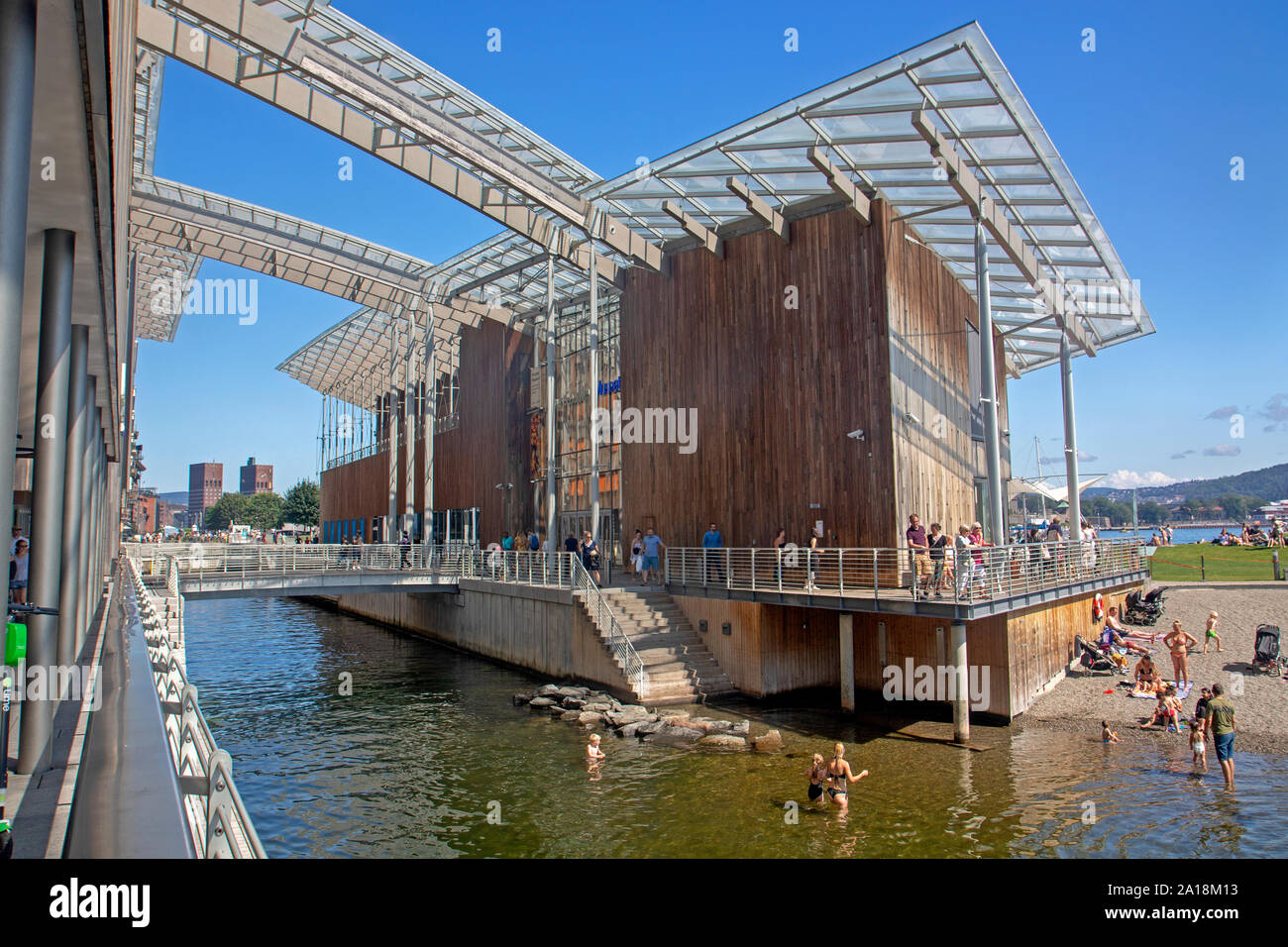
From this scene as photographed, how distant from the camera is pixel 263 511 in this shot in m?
152

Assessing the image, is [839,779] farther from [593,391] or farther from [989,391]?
[593,391]

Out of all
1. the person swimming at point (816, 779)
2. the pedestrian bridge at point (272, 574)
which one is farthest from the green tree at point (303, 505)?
the person swimming at point (816, 779)

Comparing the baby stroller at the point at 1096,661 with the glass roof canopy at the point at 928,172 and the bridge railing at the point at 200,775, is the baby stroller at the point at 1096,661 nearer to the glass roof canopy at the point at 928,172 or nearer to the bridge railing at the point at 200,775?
the glass roof canopy at the point at 928,172

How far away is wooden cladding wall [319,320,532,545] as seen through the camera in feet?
117

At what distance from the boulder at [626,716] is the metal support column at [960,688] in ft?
20.5

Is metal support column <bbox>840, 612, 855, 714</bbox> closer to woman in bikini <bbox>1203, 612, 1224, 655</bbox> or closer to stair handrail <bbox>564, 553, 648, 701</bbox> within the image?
stair handrail <bbox>564, 553, 648, 701</bbox>

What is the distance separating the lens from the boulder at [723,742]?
51.9ft

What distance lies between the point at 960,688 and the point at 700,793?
580 cm

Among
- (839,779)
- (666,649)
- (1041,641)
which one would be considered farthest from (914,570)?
(666,649)

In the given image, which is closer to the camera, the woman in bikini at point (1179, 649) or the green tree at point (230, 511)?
the woman in bikini at point (1179, 649)
